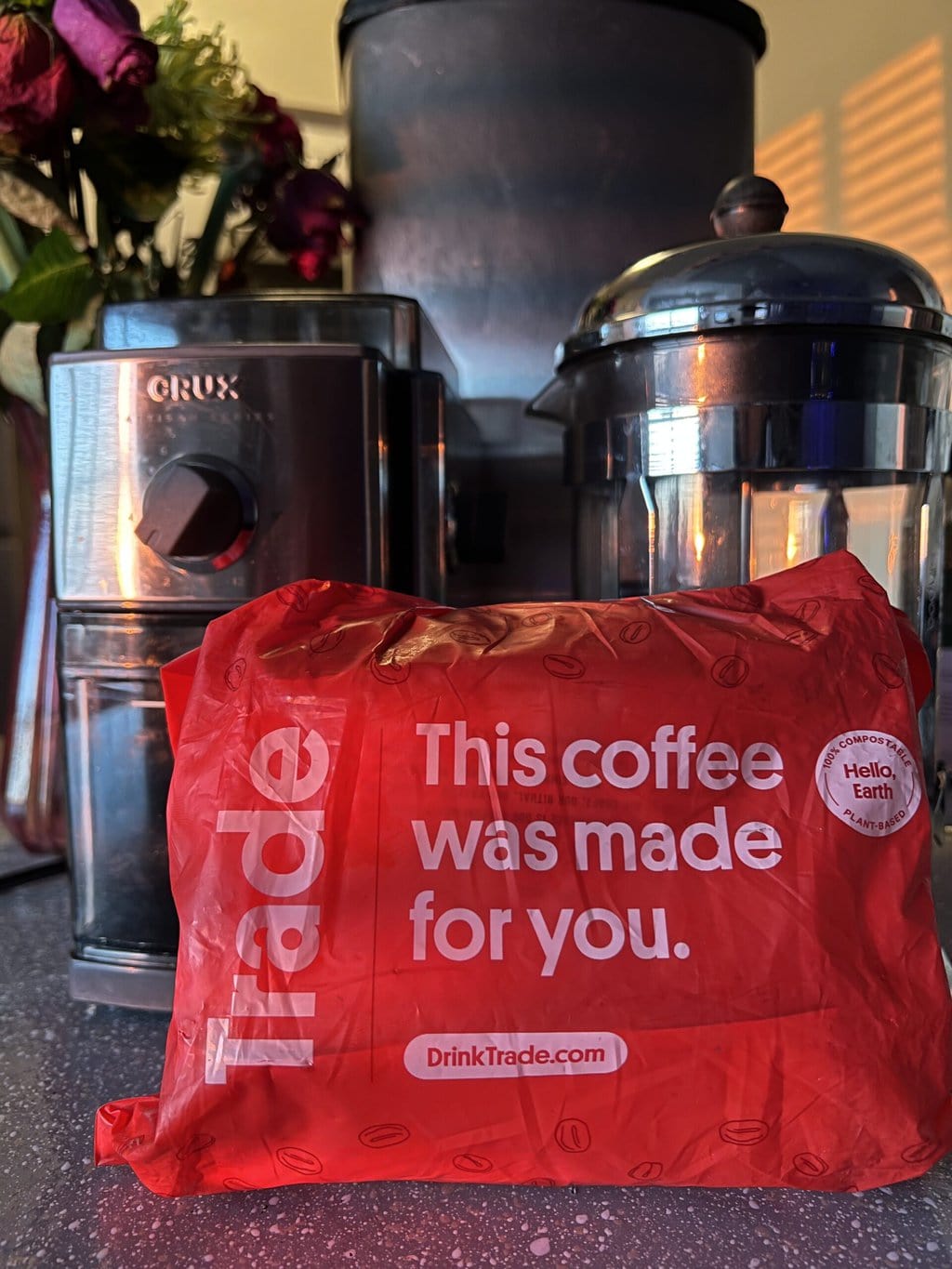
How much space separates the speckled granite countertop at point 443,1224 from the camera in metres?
0.33

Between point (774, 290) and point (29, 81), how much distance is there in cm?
49

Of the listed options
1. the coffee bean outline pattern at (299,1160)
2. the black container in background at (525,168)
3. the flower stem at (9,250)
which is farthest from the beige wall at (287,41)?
the coffee bean outline pattern at (299,1160)

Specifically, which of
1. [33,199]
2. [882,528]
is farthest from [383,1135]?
[33,199]

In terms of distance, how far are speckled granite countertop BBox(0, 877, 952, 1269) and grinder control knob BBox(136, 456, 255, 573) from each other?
265 mm

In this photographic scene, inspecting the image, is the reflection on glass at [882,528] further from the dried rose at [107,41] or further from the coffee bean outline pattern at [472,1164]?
the dried rose at [107,41]

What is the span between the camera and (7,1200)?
0.36 m

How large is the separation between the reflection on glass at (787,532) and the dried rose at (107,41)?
0.49 m

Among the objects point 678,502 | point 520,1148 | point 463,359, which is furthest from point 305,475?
point 463,359

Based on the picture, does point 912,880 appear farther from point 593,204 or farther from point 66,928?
point 593,204

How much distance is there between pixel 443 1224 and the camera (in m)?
0.35

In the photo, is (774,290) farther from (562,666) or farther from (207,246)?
(207,246)

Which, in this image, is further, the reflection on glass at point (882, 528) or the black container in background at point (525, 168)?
the black container in background at point (525, 168)

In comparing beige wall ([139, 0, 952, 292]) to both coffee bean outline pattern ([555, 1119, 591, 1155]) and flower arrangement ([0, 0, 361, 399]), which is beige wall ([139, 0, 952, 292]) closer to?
flower arrangement ([0, 0, 361, 399])

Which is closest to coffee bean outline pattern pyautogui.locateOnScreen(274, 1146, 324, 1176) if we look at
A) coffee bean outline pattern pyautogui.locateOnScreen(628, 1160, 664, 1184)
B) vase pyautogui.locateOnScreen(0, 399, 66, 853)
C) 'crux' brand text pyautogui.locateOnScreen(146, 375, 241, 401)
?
coffee bean outline pattern pyautogui.locateOnScreen(628, 1160, 664, 1184)
